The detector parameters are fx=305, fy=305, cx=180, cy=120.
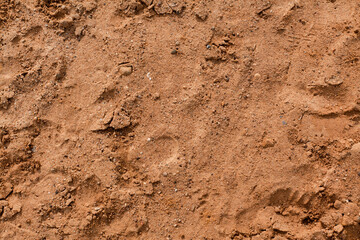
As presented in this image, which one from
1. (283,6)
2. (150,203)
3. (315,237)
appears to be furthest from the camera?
(283,6)

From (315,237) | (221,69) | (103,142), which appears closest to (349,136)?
(315,237)

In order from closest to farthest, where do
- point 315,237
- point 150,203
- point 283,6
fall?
point 315,237, point 150,203, point 283,6

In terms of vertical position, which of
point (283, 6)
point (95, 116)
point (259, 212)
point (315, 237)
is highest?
point (283, 6)

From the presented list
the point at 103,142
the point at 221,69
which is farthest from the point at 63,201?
the point at 221,69

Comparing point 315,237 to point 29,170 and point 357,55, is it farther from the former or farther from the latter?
point 29,170

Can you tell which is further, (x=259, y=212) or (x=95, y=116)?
(x=95, y=116)

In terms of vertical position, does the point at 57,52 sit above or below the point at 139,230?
above

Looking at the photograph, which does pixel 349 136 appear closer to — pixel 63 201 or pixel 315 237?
pixel 315 237
